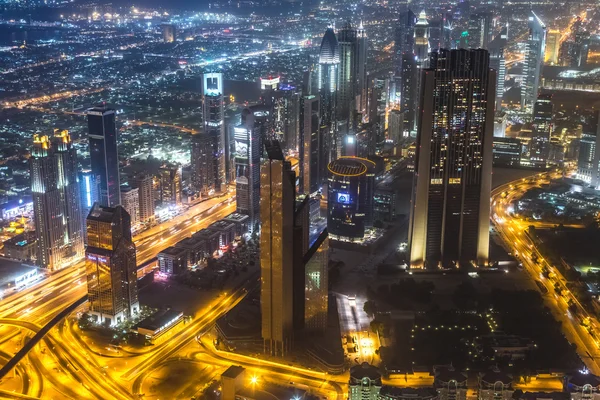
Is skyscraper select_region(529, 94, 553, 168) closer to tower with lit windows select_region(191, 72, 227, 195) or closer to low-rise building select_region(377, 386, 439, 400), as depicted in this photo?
tower with lit windows select_region(191, 72, 227, 195)

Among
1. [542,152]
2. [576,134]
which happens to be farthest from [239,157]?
[576,134]

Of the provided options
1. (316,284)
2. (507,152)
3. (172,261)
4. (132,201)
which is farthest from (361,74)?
(316,284)

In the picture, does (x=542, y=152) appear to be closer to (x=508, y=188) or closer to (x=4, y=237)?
(x=508, y=188)

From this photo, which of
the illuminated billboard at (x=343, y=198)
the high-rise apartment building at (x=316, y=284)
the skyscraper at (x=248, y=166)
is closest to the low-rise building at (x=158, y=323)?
the high-rise apartment building at (x=316, y=284)

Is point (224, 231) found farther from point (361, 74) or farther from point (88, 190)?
point (361, 74)

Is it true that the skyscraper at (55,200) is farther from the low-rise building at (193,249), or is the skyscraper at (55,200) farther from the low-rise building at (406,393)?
the low-rise building at (406,393)
